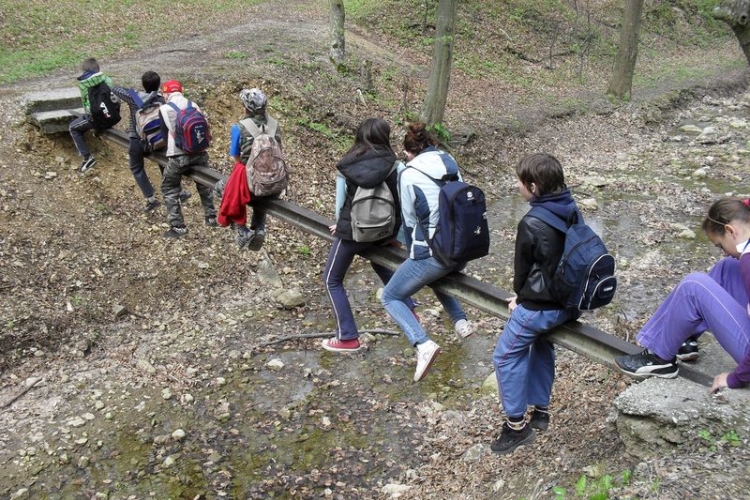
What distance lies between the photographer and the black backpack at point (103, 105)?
8.13m

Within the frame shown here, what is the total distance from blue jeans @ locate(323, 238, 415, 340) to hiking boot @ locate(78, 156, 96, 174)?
15.9 feet

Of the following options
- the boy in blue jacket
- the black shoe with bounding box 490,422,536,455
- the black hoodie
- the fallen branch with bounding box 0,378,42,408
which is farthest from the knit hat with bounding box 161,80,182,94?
the black shoe with bounding box 490,422,536,455

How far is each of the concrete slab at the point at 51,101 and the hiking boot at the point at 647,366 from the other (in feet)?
27.4

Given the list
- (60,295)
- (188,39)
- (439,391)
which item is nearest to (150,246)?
(60,295)

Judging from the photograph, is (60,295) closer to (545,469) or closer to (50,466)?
(50,466)

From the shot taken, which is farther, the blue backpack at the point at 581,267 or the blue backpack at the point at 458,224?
the blue backpack at the point at 458,224

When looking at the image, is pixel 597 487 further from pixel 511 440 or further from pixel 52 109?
pixel 52 109

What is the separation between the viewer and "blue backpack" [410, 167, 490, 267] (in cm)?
465

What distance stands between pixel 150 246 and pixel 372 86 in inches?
295

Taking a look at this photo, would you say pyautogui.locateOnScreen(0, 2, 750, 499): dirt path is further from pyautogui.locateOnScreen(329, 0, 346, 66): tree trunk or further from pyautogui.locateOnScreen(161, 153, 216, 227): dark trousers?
pyautogui.locateOnScreen(329, 0, 346, 66): tree trunk

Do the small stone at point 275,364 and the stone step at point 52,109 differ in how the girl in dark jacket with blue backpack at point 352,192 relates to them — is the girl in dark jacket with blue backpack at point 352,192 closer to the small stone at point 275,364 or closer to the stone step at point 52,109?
the small stone at point 275,364

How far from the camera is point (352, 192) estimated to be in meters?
5.32

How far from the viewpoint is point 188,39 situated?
52.2ft

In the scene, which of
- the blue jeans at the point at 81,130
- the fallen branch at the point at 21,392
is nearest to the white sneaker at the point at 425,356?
the fallen branch at the point at 21,392
